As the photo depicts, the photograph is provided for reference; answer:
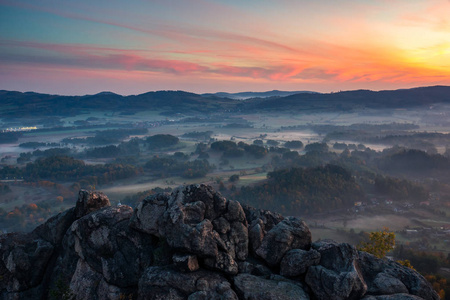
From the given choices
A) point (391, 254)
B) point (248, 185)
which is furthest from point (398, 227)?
point (248, 185)

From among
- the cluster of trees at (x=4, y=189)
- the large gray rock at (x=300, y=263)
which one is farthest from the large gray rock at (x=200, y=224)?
the cluster of trees at (x=4, y=189)

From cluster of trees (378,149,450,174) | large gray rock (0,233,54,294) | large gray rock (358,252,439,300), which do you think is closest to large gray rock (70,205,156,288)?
large gray rock (0,233,54,294)

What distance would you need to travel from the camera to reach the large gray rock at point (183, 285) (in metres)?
22.5

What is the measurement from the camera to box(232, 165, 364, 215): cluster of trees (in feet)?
429

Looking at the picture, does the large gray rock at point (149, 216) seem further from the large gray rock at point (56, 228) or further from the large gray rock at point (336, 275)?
the large gray rock at point (336, 275)

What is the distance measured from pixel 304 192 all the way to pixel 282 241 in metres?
119

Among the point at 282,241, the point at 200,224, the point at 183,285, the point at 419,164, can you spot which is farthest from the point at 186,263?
the point at 419,164

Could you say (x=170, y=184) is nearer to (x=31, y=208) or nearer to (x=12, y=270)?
(x=31, y=208)

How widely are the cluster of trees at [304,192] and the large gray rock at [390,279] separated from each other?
103 meters

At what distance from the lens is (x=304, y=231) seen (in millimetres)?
27406

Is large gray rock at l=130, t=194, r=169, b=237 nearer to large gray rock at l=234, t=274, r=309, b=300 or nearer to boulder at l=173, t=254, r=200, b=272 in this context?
boulder at l=173, t=254, r=200, b=272

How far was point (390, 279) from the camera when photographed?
23688 millimetres

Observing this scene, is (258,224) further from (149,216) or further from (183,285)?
(149,216)

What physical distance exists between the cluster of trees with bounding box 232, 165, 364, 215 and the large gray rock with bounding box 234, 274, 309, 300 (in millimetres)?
106363
